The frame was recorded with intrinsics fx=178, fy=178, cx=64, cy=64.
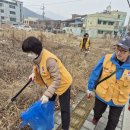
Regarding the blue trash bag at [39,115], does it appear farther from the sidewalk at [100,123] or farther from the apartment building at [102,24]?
the apartment building at [102,24]

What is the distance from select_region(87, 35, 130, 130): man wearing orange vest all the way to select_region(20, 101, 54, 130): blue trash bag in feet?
2.37

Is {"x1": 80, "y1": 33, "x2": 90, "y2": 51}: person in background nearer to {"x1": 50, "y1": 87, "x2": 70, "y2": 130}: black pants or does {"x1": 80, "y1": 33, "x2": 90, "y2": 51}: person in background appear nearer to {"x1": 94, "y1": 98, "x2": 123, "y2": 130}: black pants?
{"x1": 94, "y1": 98, "x2": 123, "y2": 130}: black pants

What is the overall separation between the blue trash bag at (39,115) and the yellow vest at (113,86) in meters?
0.78

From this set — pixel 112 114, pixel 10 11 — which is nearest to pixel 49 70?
pixel 112 114

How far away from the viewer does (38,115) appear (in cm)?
215

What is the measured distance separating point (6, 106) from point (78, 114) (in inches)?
51.3

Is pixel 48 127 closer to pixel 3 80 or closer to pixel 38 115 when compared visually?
pixel 38 115

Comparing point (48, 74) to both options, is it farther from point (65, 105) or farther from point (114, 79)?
point (114, 79)

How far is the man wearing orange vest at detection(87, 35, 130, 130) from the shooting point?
222 cm

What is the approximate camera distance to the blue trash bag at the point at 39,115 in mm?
2084

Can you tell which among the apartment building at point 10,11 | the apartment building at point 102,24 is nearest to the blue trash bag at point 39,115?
the apartment building at point 102,24

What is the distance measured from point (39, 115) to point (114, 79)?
1066 mm

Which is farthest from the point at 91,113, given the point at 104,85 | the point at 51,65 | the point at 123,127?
the point at 51,65

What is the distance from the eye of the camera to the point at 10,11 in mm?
60156
